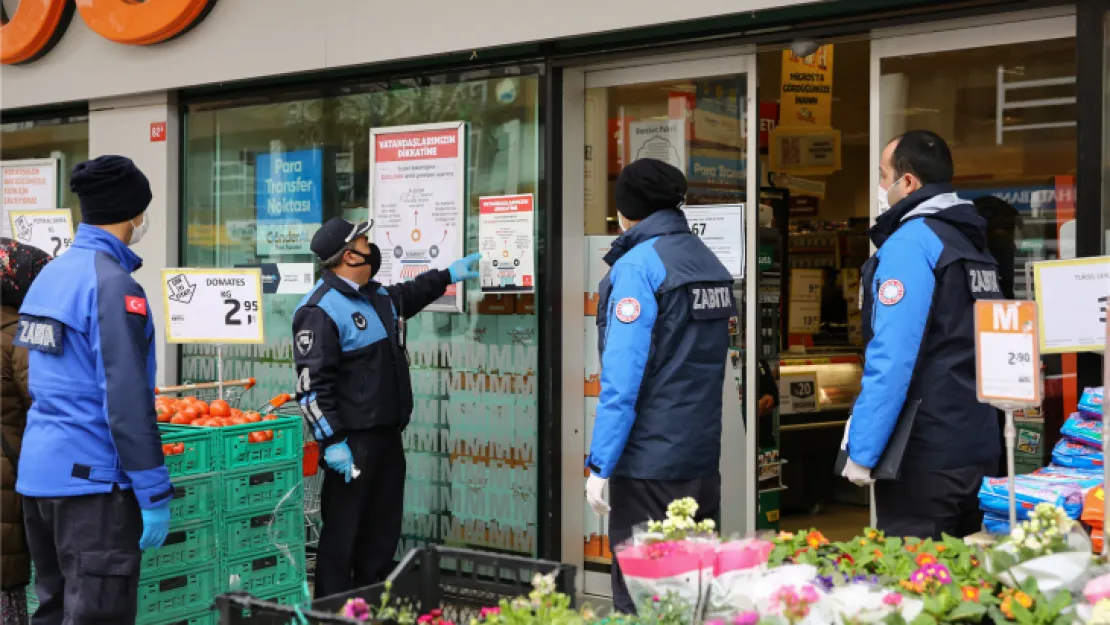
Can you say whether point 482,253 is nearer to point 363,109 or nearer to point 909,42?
point 363,109

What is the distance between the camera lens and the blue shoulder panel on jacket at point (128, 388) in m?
4.08

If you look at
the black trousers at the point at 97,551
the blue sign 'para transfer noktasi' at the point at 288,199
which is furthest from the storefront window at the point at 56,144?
the black trousers at the point at 97,551

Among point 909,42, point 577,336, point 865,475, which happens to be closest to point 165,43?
A: point 577,336

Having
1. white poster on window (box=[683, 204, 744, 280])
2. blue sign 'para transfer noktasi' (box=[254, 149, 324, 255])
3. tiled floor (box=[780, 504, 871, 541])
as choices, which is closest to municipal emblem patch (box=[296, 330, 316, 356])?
white poster on window (box=[683, 204, 744, 280])

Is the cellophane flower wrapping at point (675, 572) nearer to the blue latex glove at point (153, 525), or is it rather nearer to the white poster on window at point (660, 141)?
the blue latex glove at point (153, 525)

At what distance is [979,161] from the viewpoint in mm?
5164

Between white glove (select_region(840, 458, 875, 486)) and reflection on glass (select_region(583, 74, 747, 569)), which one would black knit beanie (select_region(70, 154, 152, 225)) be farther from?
white glove (select_region(840, 458, 875, 486))

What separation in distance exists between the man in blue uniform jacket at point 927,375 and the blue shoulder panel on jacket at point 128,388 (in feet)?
8.07

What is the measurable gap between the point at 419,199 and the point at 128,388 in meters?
3.05

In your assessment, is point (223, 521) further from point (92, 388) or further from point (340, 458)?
point (92, 388)

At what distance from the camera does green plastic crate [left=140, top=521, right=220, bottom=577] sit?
502cm

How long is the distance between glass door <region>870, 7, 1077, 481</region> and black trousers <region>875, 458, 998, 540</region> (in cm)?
108

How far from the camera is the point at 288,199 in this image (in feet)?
25.2

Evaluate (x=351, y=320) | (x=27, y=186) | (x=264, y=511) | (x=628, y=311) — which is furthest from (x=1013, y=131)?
(x=27, y=186)
